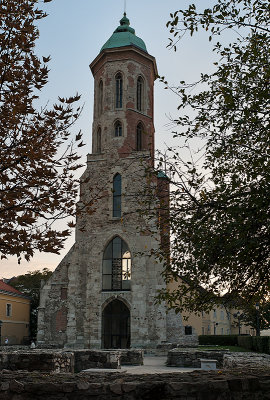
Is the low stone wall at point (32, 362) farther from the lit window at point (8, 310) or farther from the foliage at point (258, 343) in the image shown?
the lit window at point (8, 310)

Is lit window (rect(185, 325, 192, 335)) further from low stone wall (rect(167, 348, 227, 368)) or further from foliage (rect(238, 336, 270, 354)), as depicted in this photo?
low stone wall (rect(167, 348, 227, 368))

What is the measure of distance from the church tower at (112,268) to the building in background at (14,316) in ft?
41.3

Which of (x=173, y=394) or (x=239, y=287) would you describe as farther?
(x=239, y=287)

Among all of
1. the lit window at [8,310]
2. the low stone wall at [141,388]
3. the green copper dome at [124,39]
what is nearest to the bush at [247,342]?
the low stone wall at [141,388]

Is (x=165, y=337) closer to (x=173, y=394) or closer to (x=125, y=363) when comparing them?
(x=125, y=363)

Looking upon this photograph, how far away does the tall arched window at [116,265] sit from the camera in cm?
3002

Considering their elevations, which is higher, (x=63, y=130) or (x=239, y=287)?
(x=63, y=130)

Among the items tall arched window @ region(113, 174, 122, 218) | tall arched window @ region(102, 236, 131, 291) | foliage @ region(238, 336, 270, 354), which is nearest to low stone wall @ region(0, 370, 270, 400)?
foliage @ region(238, 336, 270, 354)

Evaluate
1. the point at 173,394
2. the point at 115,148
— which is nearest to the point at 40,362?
the point at 173,394

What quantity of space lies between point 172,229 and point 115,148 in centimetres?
2429

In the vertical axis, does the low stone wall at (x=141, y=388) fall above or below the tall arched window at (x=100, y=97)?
below

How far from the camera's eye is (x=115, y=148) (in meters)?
33.4

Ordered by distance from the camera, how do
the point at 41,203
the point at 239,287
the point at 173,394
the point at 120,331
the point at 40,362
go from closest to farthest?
the point at 173,394 < the point at 41,203 < the point at 239,287 < the point at 40,362 < the point at 120,331

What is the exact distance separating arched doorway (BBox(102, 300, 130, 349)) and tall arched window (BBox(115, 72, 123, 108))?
15.5 m
